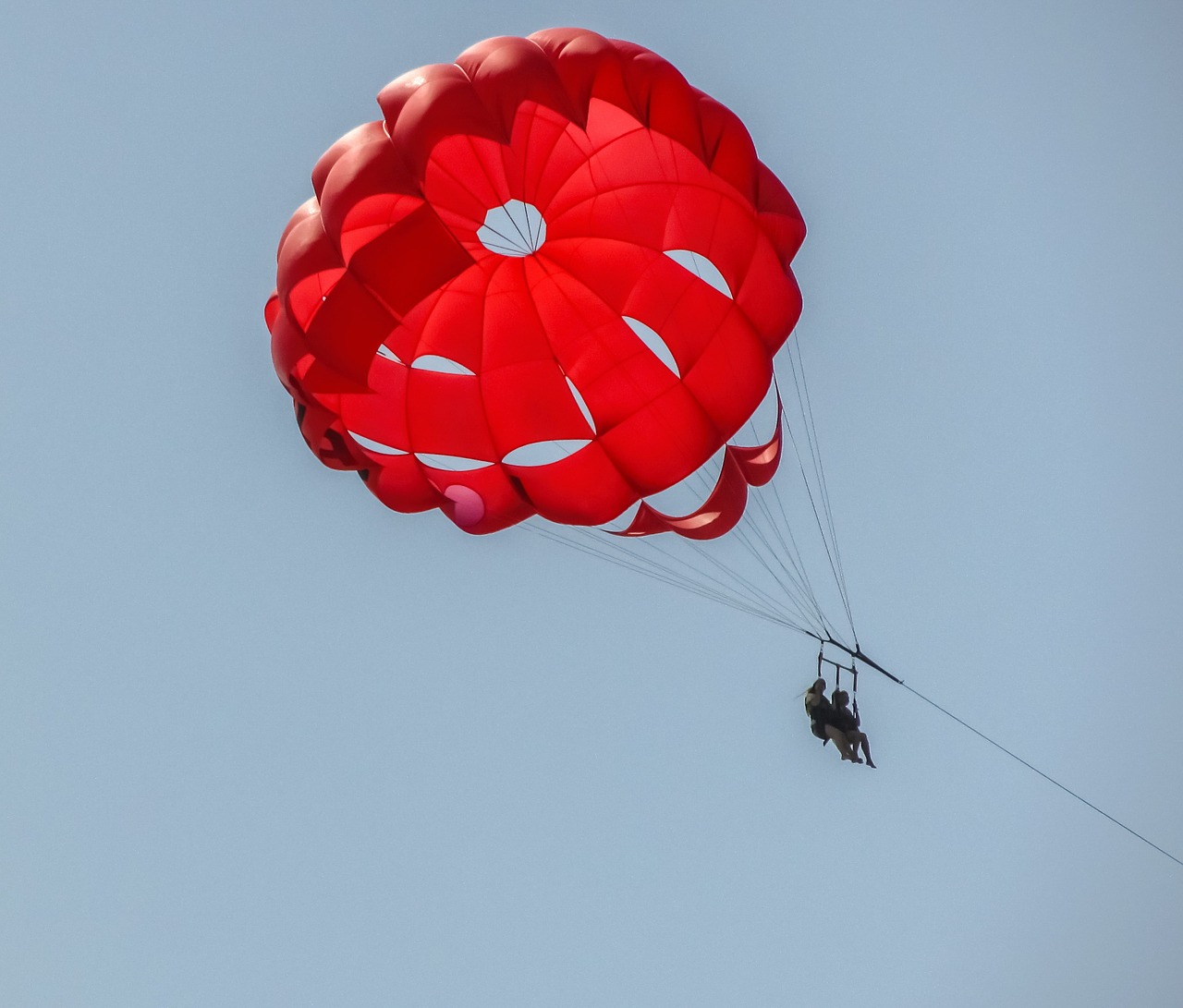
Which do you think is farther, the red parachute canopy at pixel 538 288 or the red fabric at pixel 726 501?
the red fabric at pixel 726 501

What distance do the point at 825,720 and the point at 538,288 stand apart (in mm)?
4540

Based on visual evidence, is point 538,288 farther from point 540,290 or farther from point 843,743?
point 843,743

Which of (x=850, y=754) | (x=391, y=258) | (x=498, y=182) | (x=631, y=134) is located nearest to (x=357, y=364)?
(x=391, y=258)

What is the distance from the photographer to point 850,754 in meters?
15.4

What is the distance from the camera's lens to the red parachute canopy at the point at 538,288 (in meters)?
14.1

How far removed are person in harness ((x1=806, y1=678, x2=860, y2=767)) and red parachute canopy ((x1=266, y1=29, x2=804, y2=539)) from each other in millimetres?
1675

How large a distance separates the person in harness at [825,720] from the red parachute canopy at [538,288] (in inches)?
65.9

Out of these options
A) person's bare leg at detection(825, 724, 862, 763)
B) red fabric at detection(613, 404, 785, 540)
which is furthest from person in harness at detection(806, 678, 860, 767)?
red fabric at detection(613, 404, 785, 540)

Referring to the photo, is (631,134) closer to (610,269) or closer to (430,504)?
(610,269)

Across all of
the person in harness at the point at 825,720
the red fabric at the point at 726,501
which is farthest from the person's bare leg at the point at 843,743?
the red fabric at the point at 726,501

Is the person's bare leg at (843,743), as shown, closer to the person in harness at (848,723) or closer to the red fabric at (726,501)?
the person in harness at (848,723)

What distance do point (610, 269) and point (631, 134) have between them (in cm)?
114

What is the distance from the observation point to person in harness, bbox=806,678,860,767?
15.4 m

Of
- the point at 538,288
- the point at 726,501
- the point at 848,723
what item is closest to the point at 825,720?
the point at 848,723
